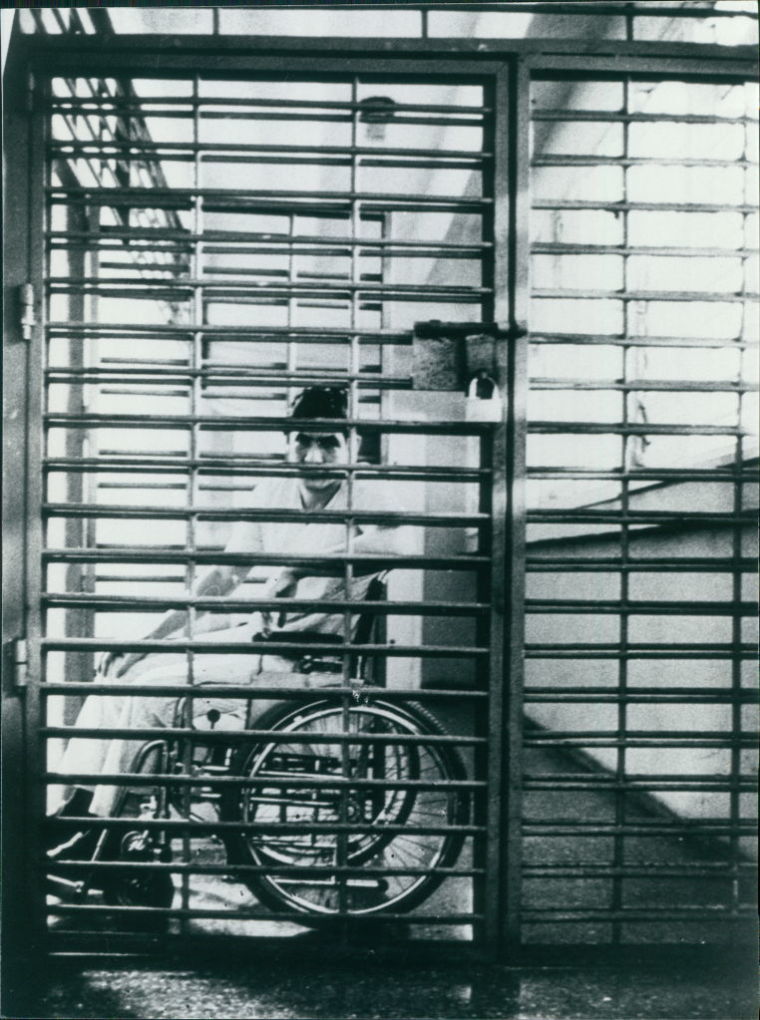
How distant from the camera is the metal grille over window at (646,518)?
9.86 ft

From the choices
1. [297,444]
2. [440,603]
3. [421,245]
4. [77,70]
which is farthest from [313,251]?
[440,603]

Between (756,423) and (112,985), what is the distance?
9.03 feet

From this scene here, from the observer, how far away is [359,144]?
120 inches

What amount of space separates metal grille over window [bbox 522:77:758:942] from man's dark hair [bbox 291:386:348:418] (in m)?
0.67

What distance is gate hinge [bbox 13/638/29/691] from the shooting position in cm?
297

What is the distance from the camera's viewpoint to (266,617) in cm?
338

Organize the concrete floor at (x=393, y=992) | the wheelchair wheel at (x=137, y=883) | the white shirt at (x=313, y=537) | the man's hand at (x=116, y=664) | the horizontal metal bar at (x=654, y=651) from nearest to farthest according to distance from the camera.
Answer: the concrete floor at (x=393, y=992), the horizontal metal bar at (x=654, y=651), the white shirt at (x=313, y=537), the wheelchair wheel at (x=137, y=883), the man's hand at (x=116, y=664)

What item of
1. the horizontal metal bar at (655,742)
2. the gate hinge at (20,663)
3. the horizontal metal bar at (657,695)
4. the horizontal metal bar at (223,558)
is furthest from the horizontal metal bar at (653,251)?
the gate hinge at (20,663)

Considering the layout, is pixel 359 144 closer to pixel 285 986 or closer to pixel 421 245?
pixel 421 245

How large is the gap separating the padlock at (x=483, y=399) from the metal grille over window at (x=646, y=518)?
15 cm

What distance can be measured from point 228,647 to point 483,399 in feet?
3.75

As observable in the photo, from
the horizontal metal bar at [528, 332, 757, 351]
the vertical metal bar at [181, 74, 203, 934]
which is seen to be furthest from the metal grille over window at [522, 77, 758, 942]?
the vertical metal bar at [181, 74, 203, 934]

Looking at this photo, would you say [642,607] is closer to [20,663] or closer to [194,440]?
[194,440]

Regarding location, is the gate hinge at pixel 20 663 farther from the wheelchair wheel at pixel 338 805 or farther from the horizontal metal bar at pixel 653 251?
the horizontal metal bar at pixel 653 251
